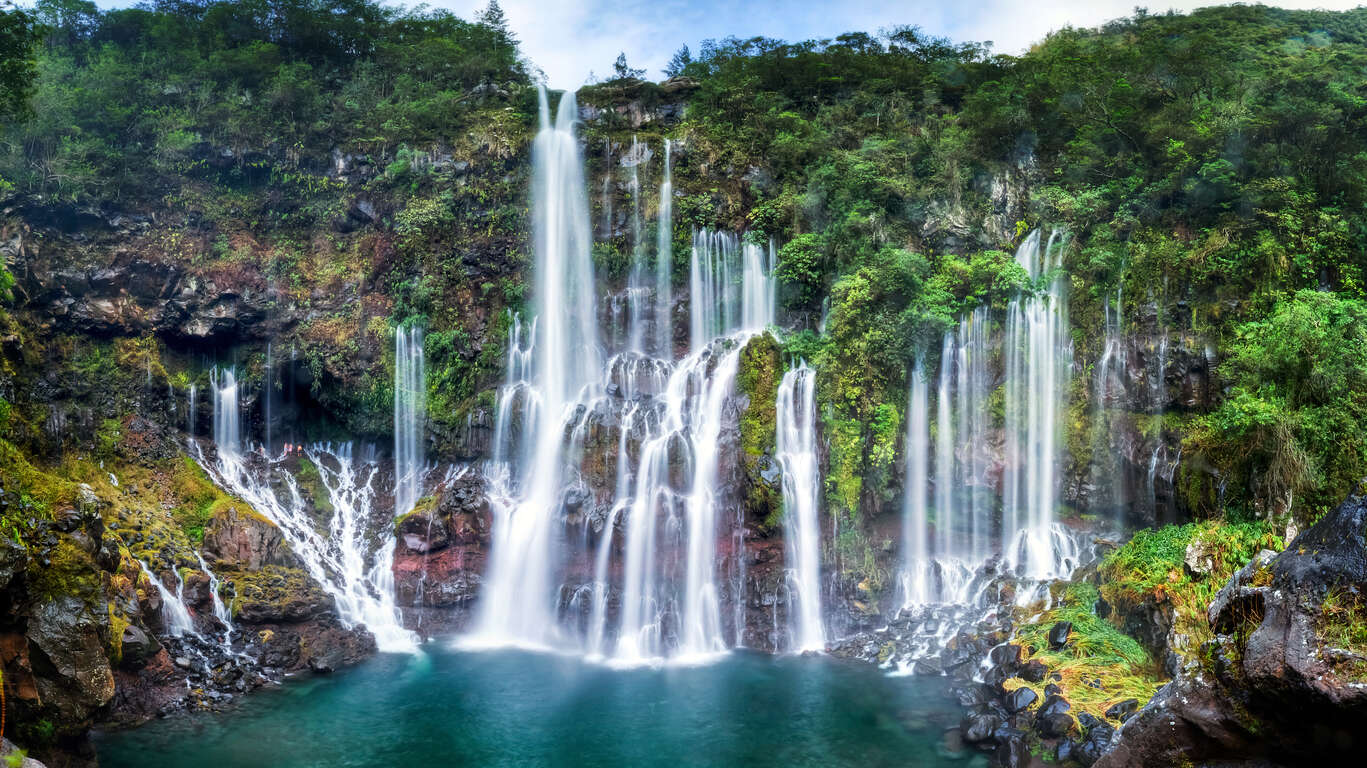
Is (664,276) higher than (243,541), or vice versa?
(664,276)

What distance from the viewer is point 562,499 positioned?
70.0 feet

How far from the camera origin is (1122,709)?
12062mm

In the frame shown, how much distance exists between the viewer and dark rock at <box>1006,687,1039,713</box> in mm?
13438

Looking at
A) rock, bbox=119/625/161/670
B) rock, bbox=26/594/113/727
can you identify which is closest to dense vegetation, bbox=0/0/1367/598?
rock, bbox=119/625/161/670

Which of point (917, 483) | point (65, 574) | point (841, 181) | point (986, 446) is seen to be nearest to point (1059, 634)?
point (917, 483)

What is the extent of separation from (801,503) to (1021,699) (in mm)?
7824

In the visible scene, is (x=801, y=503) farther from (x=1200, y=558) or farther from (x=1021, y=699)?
(x=1200, y=558)

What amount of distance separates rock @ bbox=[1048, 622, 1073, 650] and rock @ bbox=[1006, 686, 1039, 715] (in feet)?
5.10

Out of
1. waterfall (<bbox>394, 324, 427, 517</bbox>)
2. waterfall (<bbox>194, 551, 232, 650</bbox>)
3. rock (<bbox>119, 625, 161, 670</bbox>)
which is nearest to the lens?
rock (<bbox>119, 625, 161, 670</bbox>)

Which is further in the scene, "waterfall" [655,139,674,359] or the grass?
"waterfall" [655,139,674,359]

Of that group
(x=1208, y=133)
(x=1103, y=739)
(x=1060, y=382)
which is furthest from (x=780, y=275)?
(x=1103, y=739)

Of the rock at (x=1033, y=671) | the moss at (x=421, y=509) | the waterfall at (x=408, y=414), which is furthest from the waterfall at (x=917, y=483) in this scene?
the waterfall at (x=408, y=414)

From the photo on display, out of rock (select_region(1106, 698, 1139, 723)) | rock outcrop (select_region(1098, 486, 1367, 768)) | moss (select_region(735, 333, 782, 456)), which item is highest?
moss (select_region(735, 333, 782, 456))

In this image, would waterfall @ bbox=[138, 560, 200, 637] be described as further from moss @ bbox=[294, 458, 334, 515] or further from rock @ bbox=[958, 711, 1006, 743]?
rock @ bbox=[958, 711, 1006, 743]
